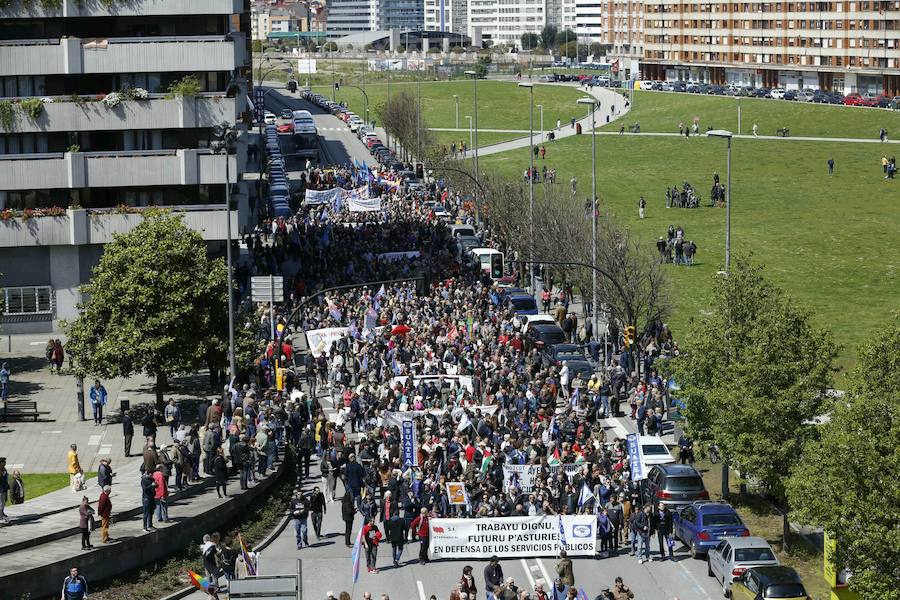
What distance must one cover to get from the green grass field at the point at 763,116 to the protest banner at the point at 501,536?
10835cm

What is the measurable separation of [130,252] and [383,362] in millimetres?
9589

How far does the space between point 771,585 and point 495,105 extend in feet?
503

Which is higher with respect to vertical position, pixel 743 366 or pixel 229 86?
pixel 229 86

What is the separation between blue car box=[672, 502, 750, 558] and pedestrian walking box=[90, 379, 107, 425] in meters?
19.9

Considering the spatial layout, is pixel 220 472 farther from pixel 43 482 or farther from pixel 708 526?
pixel 708 526

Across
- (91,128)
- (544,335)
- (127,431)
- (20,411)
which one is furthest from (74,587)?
(91,128)

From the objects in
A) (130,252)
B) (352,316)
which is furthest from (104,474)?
(352,316)

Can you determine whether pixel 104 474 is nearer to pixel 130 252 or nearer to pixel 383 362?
pixel 130 252

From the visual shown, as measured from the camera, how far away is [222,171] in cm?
6669

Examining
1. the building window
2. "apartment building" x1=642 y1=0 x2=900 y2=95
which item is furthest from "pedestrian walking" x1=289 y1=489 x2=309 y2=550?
"apartment building" x1=642 y1=0 x2=900 y2=95

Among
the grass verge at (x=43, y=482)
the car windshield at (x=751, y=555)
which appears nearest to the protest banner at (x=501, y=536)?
the car windshield at (x=751, y=555)

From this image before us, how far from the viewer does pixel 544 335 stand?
61.8m

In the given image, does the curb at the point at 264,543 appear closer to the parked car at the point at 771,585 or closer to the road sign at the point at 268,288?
the parked car at the point at 771,585

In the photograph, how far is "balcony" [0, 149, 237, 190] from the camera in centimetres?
6475
